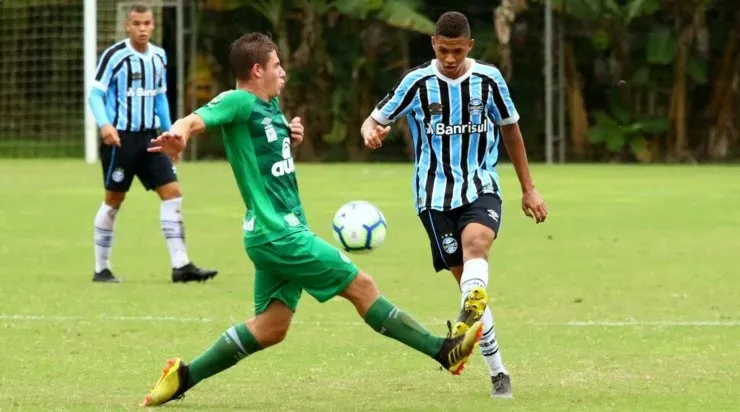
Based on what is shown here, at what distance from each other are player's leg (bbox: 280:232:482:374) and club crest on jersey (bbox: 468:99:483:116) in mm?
1177

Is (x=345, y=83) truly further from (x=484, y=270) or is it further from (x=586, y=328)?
(x=484, y=270)

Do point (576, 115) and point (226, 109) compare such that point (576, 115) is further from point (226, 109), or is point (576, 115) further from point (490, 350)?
point (226, 109)

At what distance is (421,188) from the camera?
8047mm

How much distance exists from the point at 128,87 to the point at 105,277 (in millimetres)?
1507

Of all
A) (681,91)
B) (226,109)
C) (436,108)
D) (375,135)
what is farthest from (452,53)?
(681,91)

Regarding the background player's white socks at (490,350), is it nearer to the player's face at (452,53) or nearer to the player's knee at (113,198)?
the player's face at (452,53)

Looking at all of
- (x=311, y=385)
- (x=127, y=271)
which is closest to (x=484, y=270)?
(x=311, y=385)

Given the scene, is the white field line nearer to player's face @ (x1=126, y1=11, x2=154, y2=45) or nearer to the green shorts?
player's face @ (x1=126, y1=11, x2=154, y2=45)

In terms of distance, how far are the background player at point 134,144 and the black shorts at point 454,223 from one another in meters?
4.92

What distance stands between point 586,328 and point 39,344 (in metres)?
3.29

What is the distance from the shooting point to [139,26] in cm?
1260

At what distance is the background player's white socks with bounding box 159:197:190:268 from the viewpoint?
1266 centimetres

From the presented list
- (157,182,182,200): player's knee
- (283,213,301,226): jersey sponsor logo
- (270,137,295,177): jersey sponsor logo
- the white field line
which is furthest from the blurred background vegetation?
(283,213,301,226): jersey sponsor logo

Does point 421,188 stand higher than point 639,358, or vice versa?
point 421,188
